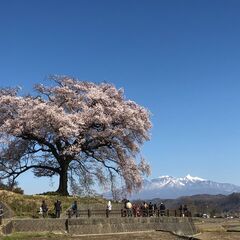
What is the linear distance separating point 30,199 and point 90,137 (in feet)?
35.0

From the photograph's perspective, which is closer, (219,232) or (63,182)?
(219,232)

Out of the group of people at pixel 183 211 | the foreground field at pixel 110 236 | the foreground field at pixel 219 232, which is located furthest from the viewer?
the group of people at pixel 183 211

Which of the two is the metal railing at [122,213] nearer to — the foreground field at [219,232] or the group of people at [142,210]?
the group of people at [142,210]

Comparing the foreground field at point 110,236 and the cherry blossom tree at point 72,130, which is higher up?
the cherry blossom tree at point 72,130

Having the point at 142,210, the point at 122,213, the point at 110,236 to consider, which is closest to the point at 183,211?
the point at 142,210

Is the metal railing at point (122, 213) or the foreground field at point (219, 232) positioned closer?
the metal railing at point (122, 213)

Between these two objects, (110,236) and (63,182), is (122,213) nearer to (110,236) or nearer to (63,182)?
(110,236)

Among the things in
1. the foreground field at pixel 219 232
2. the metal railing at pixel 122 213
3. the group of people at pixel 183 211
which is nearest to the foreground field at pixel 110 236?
the metal railing at pixel 122 213

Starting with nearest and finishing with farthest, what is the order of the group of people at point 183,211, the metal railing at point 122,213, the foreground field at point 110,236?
1. the foreground field at point 110,236
2. the metal railing at point 122,213
3. the group of people at point 183,211

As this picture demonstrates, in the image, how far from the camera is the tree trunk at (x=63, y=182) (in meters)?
45.1

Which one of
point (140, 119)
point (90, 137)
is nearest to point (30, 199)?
point (90, 137)

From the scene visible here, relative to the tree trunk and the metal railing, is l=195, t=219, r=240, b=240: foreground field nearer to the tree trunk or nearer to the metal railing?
the metal railing

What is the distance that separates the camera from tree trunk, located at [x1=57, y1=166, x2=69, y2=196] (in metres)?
45.1

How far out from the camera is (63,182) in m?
45.7
